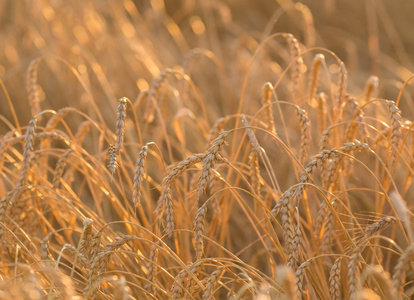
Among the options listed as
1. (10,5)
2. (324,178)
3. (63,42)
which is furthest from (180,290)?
(10,5)

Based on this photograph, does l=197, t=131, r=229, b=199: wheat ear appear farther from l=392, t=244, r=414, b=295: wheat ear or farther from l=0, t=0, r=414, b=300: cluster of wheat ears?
l=392, t=244, r=414, b=295: wheat ear

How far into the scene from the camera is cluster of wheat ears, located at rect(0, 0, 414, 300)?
123cm

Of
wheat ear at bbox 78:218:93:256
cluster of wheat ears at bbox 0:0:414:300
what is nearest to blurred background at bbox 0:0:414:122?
cluster of wheat ears at bbox 0:0:414:300

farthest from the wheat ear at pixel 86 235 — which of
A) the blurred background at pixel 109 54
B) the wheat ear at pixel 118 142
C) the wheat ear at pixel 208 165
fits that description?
the blurred background at pixel 109 54

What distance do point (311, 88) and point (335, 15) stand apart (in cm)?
338

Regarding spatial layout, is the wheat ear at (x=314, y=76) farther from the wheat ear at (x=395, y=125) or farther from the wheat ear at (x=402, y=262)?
the wheat ear at (x=402, y=262)

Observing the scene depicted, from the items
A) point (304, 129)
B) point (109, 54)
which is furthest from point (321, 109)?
point (109, 54)

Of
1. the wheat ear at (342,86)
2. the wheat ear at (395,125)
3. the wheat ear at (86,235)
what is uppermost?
the wheat ear at (86,235)

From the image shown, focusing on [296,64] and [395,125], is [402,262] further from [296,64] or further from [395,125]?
[296,64]

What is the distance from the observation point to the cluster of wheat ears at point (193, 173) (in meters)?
1.23

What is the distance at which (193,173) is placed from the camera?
7.46 ft

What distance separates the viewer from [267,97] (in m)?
1.67

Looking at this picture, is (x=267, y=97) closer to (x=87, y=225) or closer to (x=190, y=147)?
(x=87, y=225)

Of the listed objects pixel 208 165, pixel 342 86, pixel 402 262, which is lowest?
pixel 402 262
